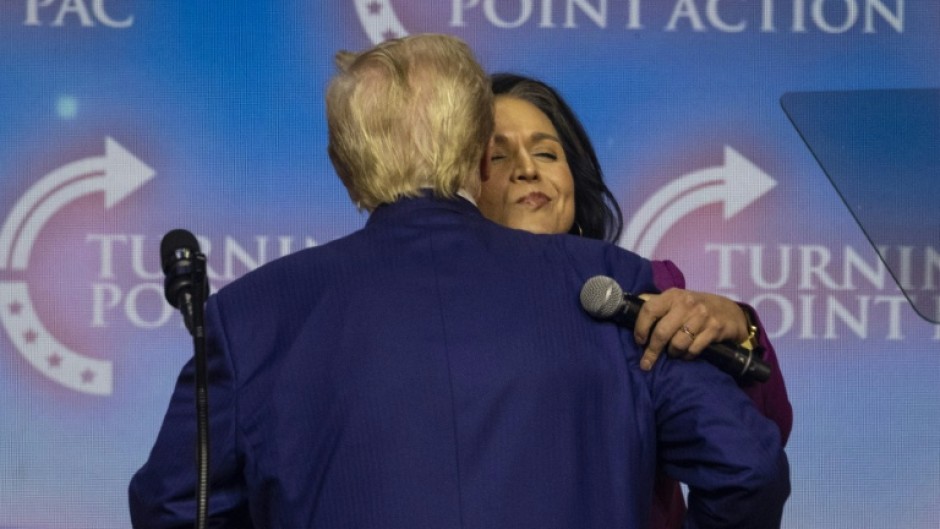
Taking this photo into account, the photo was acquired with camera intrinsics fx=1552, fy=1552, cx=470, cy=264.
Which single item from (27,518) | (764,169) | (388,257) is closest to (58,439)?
(27,518)

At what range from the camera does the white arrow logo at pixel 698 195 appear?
11.4 feet

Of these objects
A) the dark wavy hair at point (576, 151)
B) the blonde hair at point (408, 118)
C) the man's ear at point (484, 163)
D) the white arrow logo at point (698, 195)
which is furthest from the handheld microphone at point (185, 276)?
the white arrow logo at point (698, 195)

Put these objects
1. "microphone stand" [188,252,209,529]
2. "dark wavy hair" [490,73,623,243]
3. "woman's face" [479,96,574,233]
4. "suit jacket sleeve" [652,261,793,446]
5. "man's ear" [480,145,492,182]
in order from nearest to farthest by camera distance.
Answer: "microphone stand" [188,252,209,529] < "man's ear" [480,145,492,182] < "suit jacket sleeve" [652,261,793,446] < "woman's face" [479,96,574,233] < "dark wavy hair" [490,73,623,243]

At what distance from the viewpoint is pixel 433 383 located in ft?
5.45

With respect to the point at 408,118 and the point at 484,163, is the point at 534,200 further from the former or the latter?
the point at 408,118

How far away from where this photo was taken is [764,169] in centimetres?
349

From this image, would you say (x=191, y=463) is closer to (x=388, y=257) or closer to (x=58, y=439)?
(x=388, y=257)

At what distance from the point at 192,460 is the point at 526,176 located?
105 centimetres

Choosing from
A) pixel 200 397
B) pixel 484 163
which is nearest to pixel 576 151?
pixel 484 163

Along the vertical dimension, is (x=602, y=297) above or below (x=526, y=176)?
below

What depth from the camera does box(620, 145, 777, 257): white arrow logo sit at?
348cm

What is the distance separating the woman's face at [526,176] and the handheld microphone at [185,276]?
39.3 inches

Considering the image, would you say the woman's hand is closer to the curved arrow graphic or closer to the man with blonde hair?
the man with blonde hair

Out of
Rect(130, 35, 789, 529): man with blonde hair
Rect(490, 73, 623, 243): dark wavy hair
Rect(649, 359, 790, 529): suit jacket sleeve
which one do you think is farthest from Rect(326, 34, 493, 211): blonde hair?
Rect(490, 73, 623, 243): dark wavy hair
